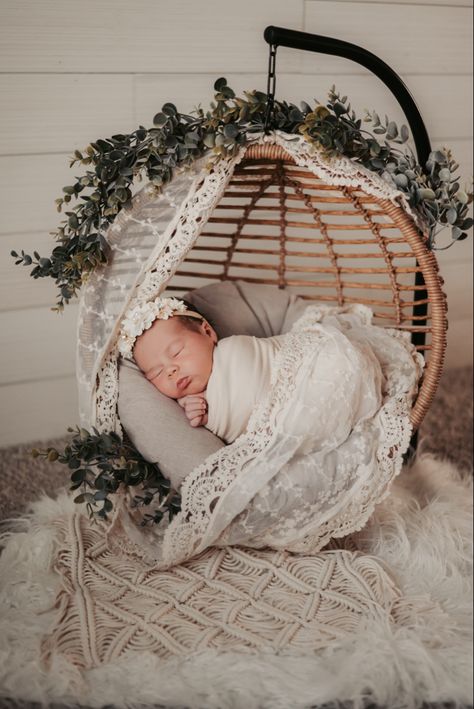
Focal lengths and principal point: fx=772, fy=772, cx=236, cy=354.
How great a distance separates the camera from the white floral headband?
1.36 metres

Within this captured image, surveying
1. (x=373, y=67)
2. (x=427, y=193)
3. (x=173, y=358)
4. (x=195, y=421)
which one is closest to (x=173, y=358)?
(x=173, y=358)

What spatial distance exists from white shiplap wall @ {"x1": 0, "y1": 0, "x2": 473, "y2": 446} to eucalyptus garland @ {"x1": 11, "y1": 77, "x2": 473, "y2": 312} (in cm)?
43

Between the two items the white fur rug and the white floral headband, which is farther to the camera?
the white floral headband

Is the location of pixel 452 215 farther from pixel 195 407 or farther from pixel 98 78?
pixel 98 78

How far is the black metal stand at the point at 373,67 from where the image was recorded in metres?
1.36

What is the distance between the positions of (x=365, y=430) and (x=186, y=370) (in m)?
0.33

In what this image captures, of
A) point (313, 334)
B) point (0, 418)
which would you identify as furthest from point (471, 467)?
point (0, 418)

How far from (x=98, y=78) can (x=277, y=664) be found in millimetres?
1289

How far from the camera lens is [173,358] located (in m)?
1.39

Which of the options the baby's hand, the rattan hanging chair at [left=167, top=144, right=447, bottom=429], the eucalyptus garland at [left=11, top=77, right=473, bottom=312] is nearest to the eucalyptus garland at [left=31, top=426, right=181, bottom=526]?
the baby's hand

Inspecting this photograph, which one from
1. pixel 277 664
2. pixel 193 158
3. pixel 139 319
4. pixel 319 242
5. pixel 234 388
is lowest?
pixel 277 664

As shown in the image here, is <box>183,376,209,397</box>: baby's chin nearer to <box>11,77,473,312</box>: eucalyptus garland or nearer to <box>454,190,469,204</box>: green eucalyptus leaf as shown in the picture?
<box>11,77,473,312</box>: eucalyptus garland

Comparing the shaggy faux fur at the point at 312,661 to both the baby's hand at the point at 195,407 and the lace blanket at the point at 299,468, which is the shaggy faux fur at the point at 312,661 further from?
the baby's hand at the point at 195,407

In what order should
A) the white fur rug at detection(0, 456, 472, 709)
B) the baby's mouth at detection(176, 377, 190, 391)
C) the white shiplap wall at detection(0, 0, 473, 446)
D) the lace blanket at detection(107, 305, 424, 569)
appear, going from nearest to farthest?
1. the white fur rug at detection(0, 456, 472, 709)
2. the lace blanket at detection(107, 305, 424, 569)
3. the baby's mouth at detection(176, 377, 190, 391)
4. the white shiplap wall at detection(0, 0, 473, 446)
